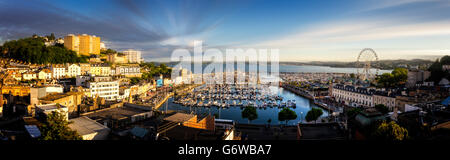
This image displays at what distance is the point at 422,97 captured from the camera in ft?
47.5

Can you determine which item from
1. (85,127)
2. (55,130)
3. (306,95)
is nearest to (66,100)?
(85,127)

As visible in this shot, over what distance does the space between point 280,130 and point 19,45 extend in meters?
25.7

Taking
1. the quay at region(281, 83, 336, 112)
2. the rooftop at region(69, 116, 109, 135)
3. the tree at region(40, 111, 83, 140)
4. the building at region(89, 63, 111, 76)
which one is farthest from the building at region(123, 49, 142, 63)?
the tree at region(40, 111, 83, 140)

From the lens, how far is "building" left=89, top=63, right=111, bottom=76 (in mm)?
24784

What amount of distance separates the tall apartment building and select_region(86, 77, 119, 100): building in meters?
17.3

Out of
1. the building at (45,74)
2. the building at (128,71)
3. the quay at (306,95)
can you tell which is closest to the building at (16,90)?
the building at (45,74)

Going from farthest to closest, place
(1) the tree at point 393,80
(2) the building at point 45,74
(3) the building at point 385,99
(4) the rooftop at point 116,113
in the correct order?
1. (1) the tree at point 393,80
2. (2) the building at point 45,74
3. (3) the building at point 385,99
4. (4) the rooftop at point 116,113

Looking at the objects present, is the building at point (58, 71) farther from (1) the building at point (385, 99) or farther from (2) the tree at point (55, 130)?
(1) the building at point (385, 99)

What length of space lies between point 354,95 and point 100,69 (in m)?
25.0

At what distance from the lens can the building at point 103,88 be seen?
55.8ft

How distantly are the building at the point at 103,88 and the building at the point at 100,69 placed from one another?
7.15m

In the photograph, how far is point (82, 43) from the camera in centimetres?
3300
